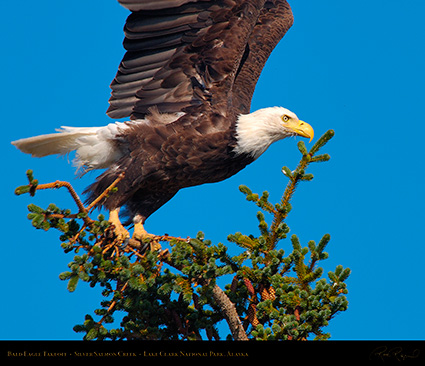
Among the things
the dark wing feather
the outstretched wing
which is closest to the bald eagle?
the outstretched wing

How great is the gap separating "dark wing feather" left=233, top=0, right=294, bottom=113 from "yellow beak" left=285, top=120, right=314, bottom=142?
532 millimetres

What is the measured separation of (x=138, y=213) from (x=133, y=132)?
0.83m

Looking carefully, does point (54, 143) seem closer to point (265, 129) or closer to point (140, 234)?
point (140, 234)

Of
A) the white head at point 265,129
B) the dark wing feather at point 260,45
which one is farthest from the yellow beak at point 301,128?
the dark wing feather at point 260,45

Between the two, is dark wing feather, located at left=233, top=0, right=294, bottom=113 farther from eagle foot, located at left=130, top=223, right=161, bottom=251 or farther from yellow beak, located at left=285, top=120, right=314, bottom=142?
eagle foot, located at left=130, top=223, right=161, bottom=251

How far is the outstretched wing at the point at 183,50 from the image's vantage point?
19.1 ft

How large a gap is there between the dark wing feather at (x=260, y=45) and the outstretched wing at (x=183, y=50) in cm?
45

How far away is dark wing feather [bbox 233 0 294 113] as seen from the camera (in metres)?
6.55

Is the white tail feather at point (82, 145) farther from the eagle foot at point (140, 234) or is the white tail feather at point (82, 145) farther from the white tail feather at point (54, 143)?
the eagle foot at point (140, 234)

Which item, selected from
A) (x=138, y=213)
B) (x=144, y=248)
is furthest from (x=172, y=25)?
(x=144, y=248)

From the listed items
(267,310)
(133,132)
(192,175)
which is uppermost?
(133,132)

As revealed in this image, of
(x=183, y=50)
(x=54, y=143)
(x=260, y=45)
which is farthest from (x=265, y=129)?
(x=54, y=143)
